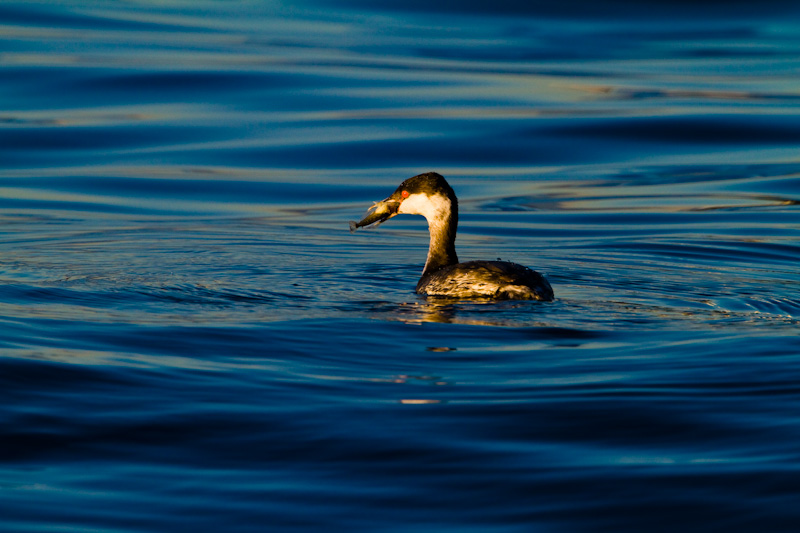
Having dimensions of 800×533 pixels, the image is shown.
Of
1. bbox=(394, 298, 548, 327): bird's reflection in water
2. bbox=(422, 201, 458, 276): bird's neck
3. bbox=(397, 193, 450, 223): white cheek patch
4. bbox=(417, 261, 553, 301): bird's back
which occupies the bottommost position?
bbox=(394, 298, 548, 327): bird's reflection in water

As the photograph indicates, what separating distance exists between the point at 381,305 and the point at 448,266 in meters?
0.88

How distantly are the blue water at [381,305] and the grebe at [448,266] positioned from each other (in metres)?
0.18

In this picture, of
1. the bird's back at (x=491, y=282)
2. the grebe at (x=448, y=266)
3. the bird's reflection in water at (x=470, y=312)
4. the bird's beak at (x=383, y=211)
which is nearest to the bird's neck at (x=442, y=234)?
the grebe at (x=448, y=266)

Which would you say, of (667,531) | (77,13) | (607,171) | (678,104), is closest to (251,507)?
(667,531)

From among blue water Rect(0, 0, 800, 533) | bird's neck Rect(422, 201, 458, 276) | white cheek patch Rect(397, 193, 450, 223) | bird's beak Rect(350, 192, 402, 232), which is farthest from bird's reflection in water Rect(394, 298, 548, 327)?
bird's beak Rect(350, 192, 402, 232)

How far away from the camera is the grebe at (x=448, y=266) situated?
870 cm

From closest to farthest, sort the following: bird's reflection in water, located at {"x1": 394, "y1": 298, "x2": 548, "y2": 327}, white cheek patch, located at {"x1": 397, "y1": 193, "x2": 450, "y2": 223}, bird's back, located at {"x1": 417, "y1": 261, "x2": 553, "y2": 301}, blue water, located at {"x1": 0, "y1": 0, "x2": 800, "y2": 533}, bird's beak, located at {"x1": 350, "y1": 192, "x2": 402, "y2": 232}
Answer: blue water, located at {"x1": 0, "y1": 0, "x2": 800, "y2": 533} → bird's reflection in water, located at {"x1": 394, "y1": 298, "x2": 548, "y2": 327} → bird's back, located at {"x1": 417, "y1": 261, "x2": 553, "y2": 301} → white cheek patch, located at {"x1": 397, "y1": 193, "x2": 450, "y2": 223} → bird's beak, located at {"x1": 350, "y1": 192, "x2": 402, "y2": 232}

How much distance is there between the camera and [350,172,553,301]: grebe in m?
8.70

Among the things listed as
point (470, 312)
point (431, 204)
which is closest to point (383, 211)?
point (431, 204)

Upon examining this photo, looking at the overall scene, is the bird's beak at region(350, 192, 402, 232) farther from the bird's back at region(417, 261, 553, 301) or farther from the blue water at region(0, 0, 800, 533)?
the bird's back at region(417, 261, 553, 301)

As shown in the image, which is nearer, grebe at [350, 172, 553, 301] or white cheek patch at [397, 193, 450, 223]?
grebe at [350, 172, 553, 301]

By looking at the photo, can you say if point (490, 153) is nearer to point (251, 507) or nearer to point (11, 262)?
point (11, 262)

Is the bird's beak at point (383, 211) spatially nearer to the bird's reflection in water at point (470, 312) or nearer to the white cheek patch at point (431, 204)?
the white cheek patch at point (431, 204)

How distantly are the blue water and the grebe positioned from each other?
179 mm
